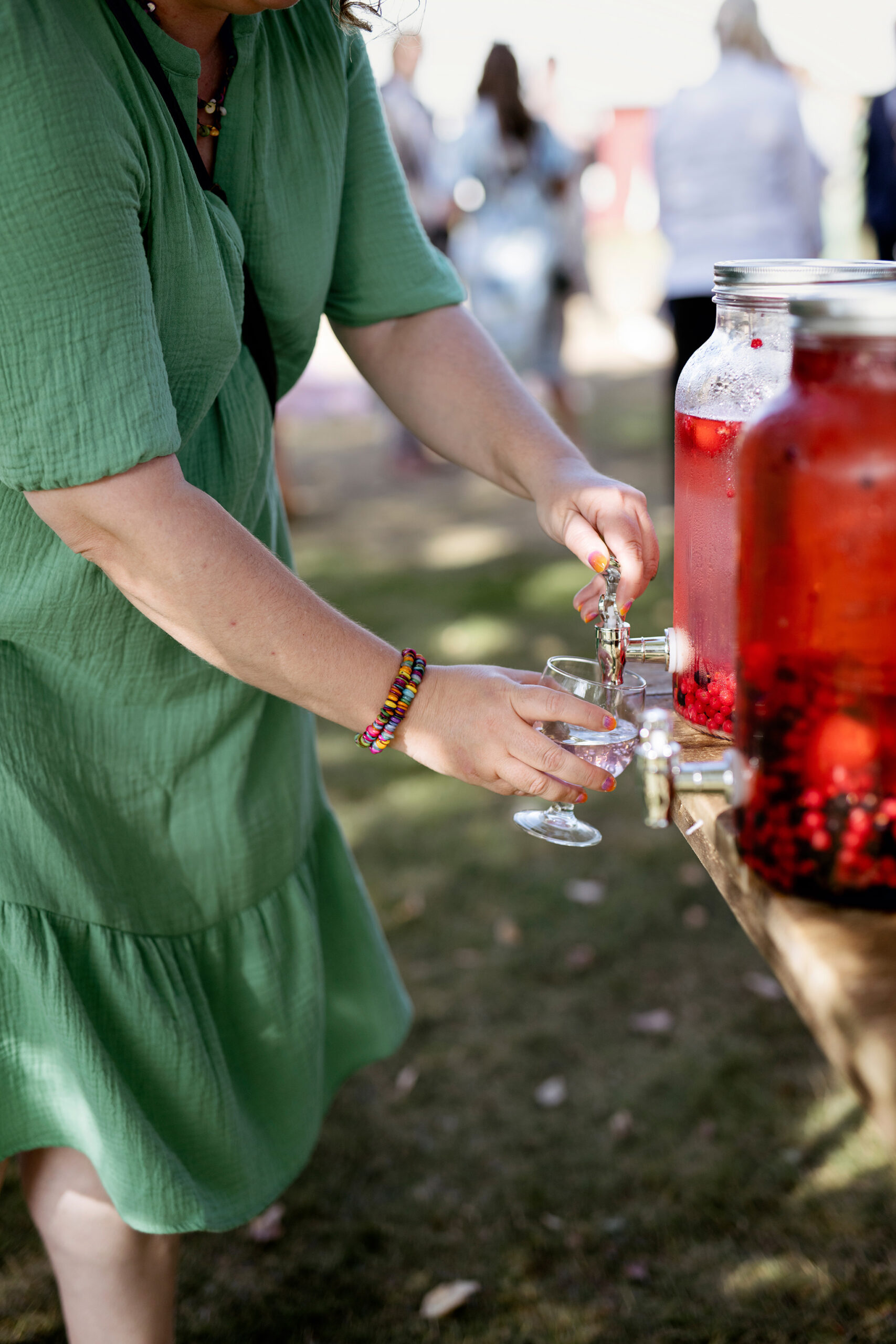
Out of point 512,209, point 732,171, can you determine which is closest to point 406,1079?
point 732,171

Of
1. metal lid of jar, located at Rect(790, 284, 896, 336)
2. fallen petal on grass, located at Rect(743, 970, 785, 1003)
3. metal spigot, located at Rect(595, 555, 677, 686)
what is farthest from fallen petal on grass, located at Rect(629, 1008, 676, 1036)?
metal lid of jar, located at Rect(790, 284, 896, 336)

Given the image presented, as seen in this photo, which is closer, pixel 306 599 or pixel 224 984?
pixel 306 599

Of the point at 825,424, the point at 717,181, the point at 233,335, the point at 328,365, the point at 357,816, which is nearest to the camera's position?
the point at 825,424

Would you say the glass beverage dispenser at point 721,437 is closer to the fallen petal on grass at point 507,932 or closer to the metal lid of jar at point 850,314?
the metal lid of jar at point 850,314

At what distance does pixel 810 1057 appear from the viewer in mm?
2439

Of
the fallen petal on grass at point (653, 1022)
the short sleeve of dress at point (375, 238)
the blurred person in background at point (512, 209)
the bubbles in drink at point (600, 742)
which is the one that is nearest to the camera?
the bubbles in drink at point (600, 742)

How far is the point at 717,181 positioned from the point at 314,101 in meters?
3.67

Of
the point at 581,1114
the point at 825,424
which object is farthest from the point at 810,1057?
the point at 825,424

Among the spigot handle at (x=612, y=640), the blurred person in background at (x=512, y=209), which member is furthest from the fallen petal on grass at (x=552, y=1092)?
the blurred person in background at (x=512, y=209)

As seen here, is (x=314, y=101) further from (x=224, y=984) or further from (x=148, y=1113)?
(x=148, y=1113)

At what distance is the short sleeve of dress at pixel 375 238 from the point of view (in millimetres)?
1461

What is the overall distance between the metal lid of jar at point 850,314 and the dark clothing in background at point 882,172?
5.05 meters

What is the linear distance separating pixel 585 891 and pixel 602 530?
6.41ft

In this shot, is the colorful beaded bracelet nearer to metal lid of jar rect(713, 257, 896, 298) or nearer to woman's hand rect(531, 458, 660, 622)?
woman's hand rect(531, 458, 660, 622)
